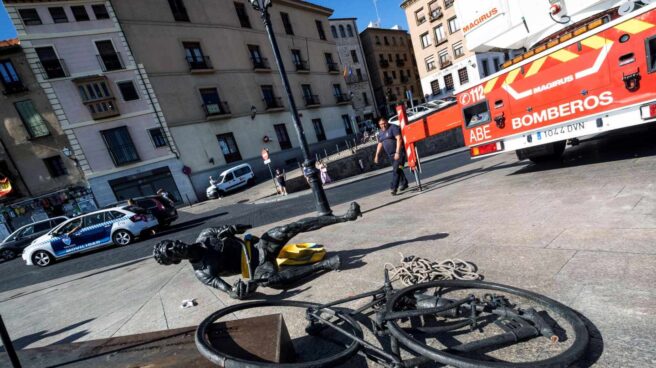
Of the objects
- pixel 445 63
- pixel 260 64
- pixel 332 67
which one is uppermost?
pixel 260 64

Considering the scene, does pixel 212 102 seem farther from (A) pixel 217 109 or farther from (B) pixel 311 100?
(B) pixel 311 100

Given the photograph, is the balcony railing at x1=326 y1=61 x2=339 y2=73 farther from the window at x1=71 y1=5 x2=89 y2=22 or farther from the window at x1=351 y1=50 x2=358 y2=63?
the window at x1=71 y1=5 x2=89 y2=22

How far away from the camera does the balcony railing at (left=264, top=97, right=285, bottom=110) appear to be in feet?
86.2

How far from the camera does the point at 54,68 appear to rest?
19188 millimetres

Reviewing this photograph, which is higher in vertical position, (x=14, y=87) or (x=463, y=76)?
(x=14, y=87)

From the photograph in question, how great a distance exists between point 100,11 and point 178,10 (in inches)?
202

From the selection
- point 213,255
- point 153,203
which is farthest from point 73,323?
point 153,203

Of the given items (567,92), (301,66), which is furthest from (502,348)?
(301,66)

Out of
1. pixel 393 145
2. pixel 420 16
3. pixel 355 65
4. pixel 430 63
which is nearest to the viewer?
pixel 393 145

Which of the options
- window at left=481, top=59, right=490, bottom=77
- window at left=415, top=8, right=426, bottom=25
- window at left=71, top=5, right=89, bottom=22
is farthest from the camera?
window at left=415, top=8, right=426, bottom=25

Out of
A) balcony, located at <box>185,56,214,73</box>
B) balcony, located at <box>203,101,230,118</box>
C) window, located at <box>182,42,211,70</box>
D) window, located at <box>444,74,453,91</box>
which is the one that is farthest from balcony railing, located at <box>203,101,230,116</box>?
window, located at <box>444,74,453,91</box>

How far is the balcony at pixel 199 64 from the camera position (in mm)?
22492

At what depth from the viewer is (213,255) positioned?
3453 millimetres

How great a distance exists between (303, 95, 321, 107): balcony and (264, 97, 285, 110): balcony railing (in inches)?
130
